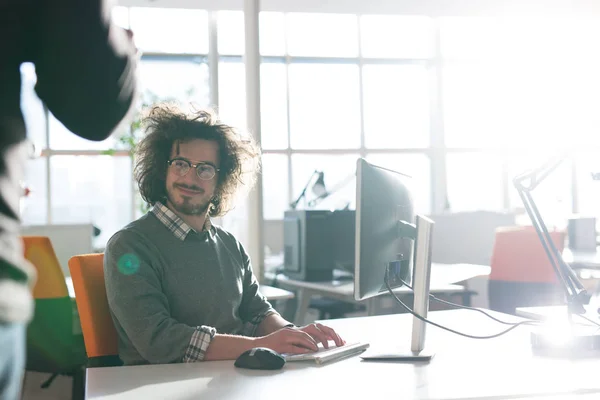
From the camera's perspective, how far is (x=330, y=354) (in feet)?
4.89

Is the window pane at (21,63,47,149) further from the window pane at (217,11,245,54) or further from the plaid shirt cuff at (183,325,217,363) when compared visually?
the window pane at (217,11,245,54)

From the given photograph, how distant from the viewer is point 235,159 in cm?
227

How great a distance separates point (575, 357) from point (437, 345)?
33 centimetres

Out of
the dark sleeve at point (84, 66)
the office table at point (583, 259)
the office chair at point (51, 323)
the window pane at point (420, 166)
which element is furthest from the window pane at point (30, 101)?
the window pane at point (420, 166)

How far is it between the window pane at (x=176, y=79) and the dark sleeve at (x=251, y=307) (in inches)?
201

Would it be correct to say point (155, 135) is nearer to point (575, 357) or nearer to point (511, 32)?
point (575, 357)

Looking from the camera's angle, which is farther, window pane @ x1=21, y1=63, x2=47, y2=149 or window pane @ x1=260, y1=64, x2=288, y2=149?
window pane @ x1=260, y1=64, x2=288, y2=149

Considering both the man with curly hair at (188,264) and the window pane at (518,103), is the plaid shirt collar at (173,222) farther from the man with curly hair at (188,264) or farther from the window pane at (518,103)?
the window pane at (518,103)

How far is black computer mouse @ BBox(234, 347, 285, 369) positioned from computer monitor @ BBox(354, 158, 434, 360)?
22 cm

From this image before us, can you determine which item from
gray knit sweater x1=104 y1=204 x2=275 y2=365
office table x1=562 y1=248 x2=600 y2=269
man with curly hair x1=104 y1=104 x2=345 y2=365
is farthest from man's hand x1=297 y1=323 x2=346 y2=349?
office table x1=562 y1=248 x2=600 y2=269

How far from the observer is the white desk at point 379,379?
3.87 ft

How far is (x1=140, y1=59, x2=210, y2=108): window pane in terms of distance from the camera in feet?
22.9

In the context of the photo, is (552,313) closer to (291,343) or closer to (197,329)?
(291,343)

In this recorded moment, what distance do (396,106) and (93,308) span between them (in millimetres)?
6451
